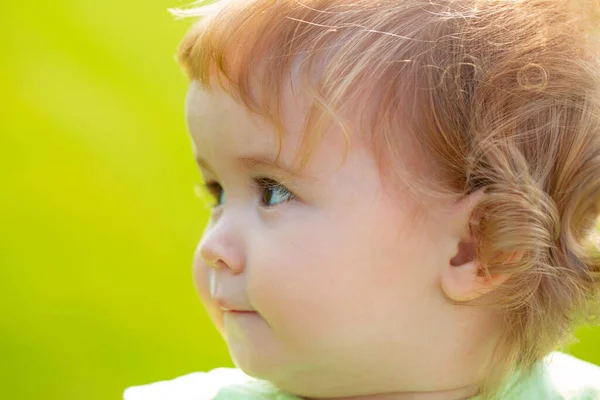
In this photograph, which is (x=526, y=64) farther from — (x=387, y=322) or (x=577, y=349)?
(x=577, y=349)

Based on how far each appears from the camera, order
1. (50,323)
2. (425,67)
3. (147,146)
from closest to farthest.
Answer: (425,67)
(50,323)
(147,146)

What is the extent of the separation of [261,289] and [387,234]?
17 centimetres

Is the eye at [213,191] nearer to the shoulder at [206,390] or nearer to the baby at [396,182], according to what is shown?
the baby at [396,182]

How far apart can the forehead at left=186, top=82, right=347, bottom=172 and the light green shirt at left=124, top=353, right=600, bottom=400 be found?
36 cm

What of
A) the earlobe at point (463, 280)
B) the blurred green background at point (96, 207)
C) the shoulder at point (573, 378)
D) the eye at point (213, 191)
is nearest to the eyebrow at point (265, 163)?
the eye at point (213, 191)

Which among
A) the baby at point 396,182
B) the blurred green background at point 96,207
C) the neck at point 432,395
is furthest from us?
the blurred green background at point 96,207

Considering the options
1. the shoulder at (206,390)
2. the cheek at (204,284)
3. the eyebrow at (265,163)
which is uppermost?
the eyebrow at (265,163)

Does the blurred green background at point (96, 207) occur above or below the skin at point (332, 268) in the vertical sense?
above

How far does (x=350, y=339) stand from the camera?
116cm

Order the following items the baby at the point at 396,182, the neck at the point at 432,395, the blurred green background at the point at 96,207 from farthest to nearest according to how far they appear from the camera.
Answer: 1. the blurred green background at the point at 96,207
2. the neck at the point at 432,395
3. the baby at the point at 396,182

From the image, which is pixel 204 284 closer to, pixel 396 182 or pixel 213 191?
pixel 213 191

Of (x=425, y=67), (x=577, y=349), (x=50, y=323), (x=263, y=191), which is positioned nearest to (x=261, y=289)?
(x=263, y=191)

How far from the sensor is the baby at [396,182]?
1.12 m

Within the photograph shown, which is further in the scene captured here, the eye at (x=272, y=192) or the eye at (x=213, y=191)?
the eye at (x=213, y=191)
